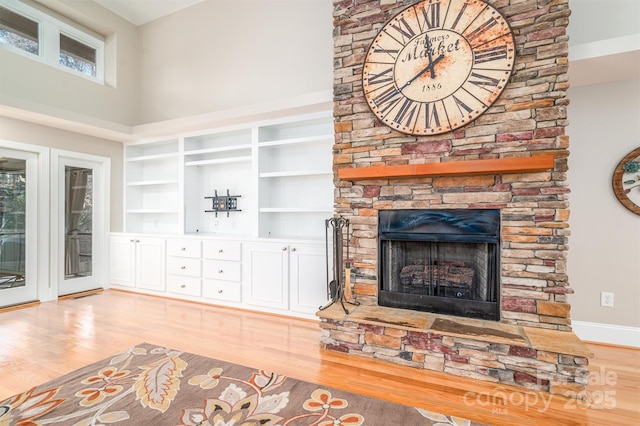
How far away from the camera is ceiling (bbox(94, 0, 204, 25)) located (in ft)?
15.7

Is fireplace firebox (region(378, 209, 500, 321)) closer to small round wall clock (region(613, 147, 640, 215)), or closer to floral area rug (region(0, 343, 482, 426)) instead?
floral area rug (region(0, 343, 482, 426))

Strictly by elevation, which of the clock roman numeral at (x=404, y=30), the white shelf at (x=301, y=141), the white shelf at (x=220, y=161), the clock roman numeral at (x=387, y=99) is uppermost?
the clock roman numeral at (x=404, y=30)

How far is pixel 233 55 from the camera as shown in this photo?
457cm

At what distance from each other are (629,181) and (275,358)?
11.2ft

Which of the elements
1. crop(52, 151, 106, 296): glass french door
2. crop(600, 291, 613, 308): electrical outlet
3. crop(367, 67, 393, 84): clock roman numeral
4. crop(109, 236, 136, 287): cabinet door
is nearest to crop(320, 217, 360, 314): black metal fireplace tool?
crop(367, 67, 393, 84): clock roman numeral

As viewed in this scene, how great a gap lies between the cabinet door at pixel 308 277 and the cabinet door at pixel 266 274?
91 mm

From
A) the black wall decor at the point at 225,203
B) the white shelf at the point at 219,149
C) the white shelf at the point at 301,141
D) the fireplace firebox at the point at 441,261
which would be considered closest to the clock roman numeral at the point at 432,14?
the white shelf at the point at 301,141

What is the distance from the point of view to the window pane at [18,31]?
3904 millimetres

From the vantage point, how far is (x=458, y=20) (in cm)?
257

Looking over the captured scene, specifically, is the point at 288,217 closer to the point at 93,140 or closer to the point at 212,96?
the point at 212,96

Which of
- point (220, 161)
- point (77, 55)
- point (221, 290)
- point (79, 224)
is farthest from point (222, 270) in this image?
point (77, 55)

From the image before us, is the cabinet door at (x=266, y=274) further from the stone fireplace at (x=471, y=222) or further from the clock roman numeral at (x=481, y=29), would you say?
the clock roman numeral at (x=481, y=29)

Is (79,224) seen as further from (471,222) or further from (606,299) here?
(606,299)

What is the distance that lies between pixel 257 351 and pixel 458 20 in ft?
10.4
